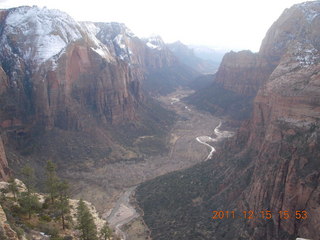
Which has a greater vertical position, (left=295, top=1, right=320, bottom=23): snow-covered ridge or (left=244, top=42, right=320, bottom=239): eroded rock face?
(left=295, top=1, right=320, bottom=23): snow-covered ridge

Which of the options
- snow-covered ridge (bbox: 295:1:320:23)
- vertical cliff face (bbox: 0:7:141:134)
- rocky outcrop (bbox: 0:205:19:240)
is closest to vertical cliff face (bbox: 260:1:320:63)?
snow-covered ridge (bbox: 295:1:320:23)

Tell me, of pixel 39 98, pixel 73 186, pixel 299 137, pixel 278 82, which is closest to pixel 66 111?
pixel 39 98

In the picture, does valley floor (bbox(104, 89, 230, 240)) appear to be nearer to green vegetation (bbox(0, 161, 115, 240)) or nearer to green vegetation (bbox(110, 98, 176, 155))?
green vegetation (bbox(110, 98, 176, 155))

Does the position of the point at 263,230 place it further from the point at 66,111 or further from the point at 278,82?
the point at 66,111

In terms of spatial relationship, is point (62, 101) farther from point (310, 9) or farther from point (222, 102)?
point (310, 9)
